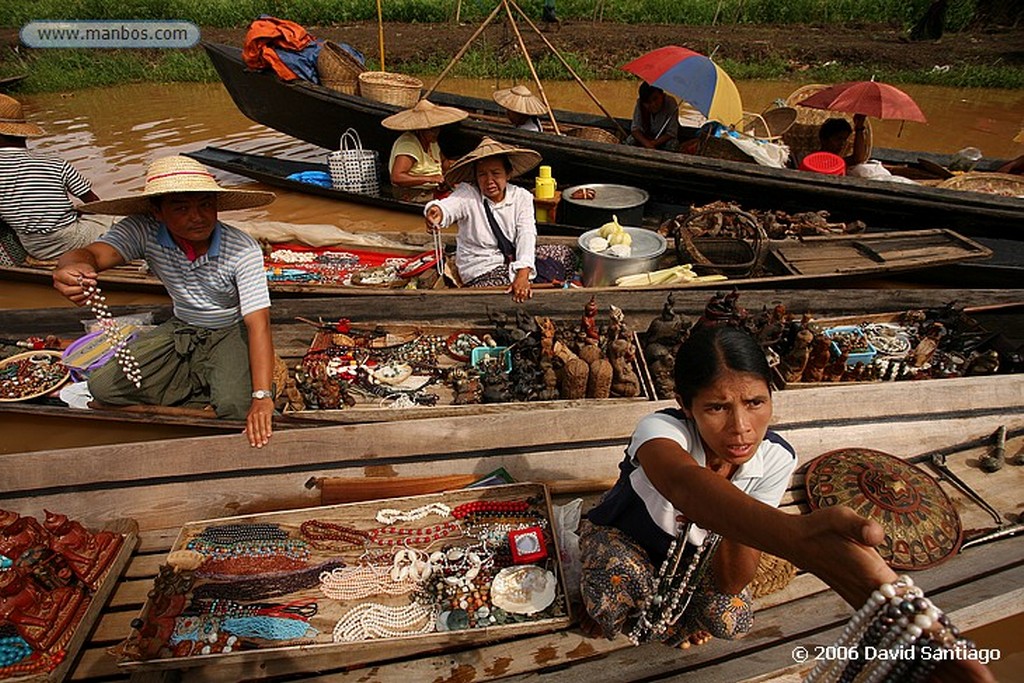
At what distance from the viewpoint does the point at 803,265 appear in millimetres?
4641

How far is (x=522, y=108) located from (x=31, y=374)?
5.08 meters

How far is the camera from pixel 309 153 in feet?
30.5

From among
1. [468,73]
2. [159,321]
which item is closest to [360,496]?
[159,321]

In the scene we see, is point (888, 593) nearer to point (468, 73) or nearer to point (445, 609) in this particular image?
point (445, 609)

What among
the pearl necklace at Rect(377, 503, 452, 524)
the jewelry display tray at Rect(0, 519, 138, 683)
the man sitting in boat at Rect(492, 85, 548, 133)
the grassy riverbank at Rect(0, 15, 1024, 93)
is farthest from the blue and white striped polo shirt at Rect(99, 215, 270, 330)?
the grassy riverbank at Rect(0, 15, 1024, 93)

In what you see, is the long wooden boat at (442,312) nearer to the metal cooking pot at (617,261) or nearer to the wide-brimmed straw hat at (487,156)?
the metal cooking pot at (617,261)

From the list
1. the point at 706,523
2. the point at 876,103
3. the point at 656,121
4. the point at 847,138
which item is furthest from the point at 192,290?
the point at 847,138

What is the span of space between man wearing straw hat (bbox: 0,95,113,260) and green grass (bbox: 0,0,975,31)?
15.5 metres

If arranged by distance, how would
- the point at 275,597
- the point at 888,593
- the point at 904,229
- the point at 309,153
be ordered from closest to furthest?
the point at 888,593, the point at 275,597, the point at 904,229, the point at 309,153

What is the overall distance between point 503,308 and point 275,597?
7.69 feet

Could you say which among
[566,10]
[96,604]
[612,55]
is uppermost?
[566,10]

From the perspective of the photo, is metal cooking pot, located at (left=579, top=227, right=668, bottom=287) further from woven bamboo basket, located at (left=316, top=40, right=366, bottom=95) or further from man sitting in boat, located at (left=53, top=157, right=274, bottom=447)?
woven bamboo basket, located at (left=316, top=40, right=366, bottom=95)

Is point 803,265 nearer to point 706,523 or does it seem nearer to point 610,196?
point 610,196

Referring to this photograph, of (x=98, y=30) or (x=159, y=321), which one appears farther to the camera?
(x=98, y=30)
